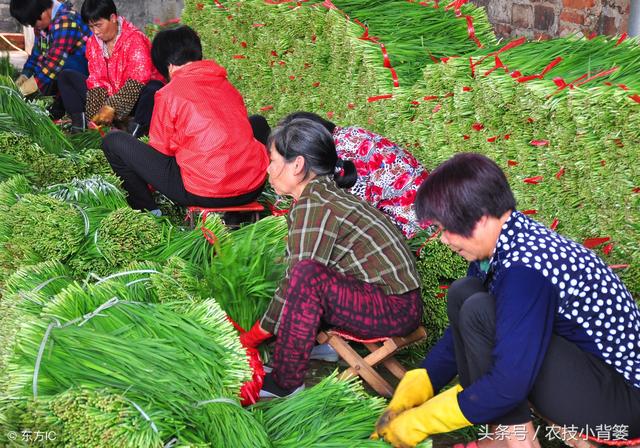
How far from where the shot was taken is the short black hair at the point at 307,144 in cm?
290

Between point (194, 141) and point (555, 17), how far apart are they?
2357mm

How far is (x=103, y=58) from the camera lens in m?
5.82

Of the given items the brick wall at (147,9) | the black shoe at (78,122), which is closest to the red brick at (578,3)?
the black shoe at (78,122)

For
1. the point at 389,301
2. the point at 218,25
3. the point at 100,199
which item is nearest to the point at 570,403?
the point at 389,301

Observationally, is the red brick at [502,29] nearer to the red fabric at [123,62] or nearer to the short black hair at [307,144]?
the red fabric at [123,62]

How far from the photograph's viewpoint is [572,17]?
452 centimetres

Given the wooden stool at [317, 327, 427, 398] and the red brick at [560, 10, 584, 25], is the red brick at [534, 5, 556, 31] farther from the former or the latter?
the wooden stool at [317, 327, 427, 398]

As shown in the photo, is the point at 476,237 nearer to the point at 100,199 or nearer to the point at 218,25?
the point at 100,199

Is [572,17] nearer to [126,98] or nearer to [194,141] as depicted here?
[194,141]

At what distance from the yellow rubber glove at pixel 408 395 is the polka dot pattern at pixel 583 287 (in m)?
0.49

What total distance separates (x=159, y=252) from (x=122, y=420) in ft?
4.50

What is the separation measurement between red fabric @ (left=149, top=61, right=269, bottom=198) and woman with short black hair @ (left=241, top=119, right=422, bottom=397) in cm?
91

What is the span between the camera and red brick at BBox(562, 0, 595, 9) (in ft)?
14.3

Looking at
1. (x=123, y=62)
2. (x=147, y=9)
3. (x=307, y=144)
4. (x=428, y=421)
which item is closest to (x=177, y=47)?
(x=307, y=144)
